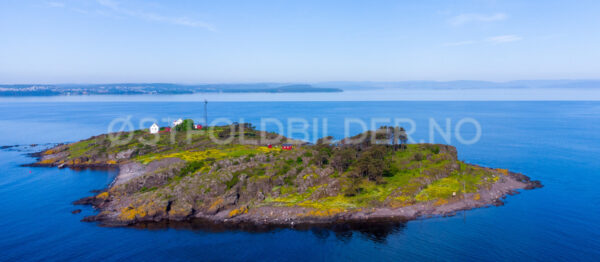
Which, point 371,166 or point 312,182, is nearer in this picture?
point 312,182

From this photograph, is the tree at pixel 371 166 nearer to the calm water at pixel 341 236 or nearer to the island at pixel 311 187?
the island at pixel 311 187

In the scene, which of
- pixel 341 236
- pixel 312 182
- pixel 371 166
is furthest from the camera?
pixel 371 166

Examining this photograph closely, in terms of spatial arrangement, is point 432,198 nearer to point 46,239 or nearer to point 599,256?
point 599,256

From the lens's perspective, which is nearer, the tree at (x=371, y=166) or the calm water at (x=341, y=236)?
the calm water at (x=341, y=236)

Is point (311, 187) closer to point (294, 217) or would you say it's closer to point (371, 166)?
point (294, 217)


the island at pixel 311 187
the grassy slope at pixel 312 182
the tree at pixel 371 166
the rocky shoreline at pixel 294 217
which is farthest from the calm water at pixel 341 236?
the tree at pixel 371 166

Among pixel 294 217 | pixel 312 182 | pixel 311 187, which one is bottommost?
pixel 294 217

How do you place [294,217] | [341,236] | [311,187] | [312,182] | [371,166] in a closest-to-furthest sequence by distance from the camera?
[341,236]
[294,217]
[311,187]
[312,182]
[371,166]

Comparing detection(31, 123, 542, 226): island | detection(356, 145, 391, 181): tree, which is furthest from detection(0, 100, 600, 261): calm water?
detection(356, 145, 391, 181): tree

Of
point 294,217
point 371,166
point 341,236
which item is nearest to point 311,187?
point 294,217

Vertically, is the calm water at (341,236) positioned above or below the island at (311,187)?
below
